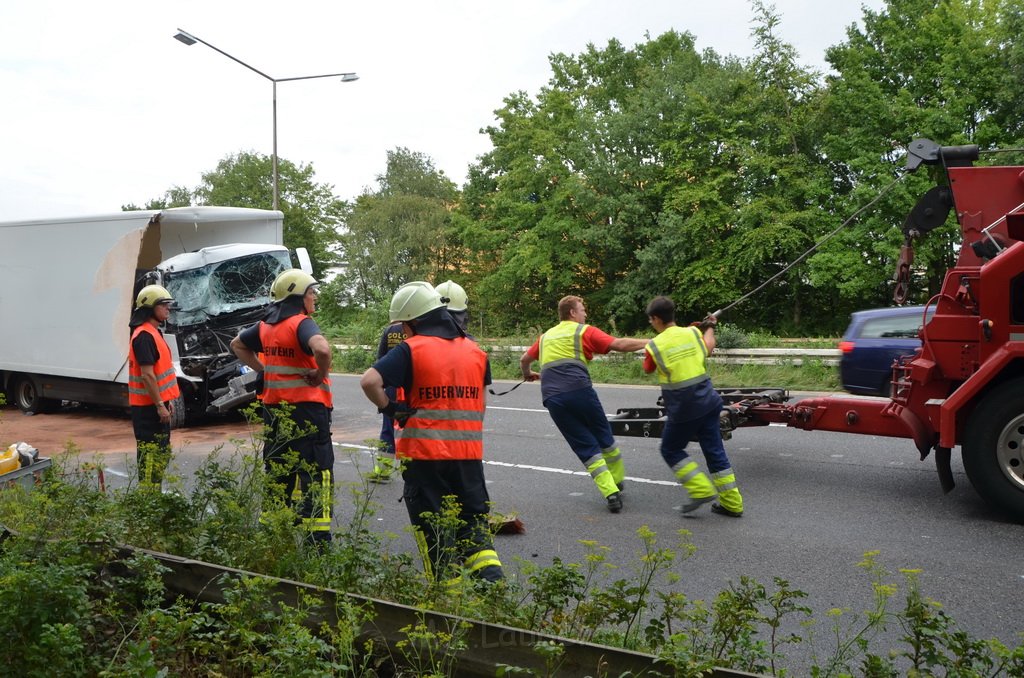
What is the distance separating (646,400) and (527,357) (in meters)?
6.51

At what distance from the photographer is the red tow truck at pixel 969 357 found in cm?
632

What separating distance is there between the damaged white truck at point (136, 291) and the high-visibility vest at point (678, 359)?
7.21m

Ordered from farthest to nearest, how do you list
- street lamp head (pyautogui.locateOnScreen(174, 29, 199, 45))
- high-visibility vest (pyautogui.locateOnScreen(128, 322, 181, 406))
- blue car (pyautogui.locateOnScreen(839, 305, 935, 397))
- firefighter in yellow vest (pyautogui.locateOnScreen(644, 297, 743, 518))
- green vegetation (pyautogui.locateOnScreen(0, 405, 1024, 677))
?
1. street lamp head (pyautogui.locateOnScreen(174, 29, 199, 45))
2. blue car (pyautogui.locateOnScreen(839, 305, 935, 397))
3. high-visibility vest (pyautogui.locateOnScreen(128, 322, 181, 406))
4. firefighter in yellow vest (pyautogui.locateOnScreen(644, 297, 743, 518))
5. green vegetation (pyautogui.locateOnScreen(0, 405, 1024, 677))

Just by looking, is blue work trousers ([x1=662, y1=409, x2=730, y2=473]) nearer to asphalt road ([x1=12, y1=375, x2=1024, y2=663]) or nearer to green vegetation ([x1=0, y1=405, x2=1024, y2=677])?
asphalt road ([x1=12, y1=375, x2=1024, y2=663])

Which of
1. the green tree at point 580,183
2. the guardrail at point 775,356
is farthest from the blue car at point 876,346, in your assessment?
the green tree at point 580,183

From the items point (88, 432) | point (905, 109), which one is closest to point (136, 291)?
point (88, 432)

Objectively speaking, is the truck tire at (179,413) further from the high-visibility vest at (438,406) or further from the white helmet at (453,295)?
the high-visibility vest at (438,406)

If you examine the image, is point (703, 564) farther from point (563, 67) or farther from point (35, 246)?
point (563, 67)

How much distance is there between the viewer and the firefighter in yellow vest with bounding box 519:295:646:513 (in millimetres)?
7371

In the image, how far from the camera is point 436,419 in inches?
180

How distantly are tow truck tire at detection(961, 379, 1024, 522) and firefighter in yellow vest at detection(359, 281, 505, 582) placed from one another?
3.84 m

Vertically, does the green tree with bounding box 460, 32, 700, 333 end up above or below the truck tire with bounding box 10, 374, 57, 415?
above

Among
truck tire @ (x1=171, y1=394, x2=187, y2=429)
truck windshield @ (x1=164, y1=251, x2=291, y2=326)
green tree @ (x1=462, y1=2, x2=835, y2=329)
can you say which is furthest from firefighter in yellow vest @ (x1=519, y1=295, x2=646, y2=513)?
green tree @ (x1=462, y1=2, x2=835, y2=329)

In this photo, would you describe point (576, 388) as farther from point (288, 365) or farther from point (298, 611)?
point (298, 611)
